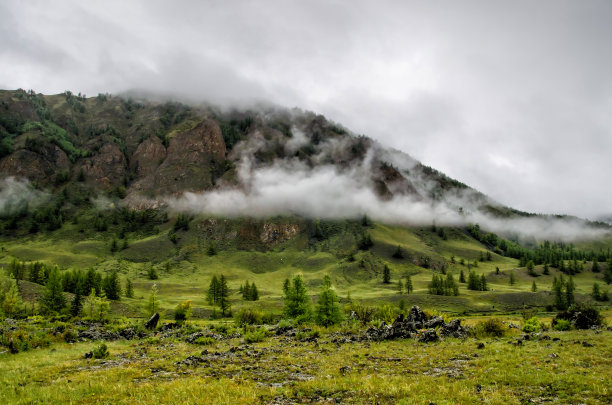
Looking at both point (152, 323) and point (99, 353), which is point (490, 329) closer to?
point (99, 353)

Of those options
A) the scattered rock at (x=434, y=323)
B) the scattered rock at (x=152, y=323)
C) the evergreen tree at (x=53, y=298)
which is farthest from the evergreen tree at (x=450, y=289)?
the evergreen tree at (x=53, y=298)

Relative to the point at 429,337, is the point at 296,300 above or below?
below

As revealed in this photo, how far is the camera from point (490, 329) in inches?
1316

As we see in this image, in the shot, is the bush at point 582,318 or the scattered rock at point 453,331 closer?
the scattered rock at point 453,331

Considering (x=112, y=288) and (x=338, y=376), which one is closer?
(x=338, y=376)

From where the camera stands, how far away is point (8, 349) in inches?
1116

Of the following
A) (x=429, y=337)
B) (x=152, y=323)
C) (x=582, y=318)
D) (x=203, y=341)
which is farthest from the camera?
(x=152, y=323)

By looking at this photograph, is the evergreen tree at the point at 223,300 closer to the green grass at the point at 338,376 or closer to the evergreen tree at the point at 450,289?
the green grass at the point at 338,376

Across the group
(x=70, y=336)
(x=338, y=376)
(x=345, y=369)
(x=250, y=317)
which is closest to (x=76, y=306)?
(x=250, y=317)

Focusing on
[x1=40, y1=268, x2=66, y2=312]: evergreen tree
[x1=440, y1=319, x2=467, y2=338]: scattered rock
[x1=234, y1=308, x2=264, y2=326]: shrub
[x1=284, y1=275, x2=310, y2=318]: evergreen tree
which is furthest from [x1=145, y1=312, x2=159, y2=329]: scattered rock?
[x1=40, y1=268, x2=66, y2=312]: evergreen tree

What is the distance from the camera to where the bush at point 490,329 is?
3288 cm

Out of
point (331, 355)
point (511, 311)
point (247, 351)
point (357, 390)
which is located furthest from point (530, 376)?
point (511, 311)

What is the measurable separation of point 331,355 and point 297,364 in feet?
12.9

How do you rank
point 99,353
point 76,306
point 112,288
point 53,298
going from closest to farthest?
point 99,353 → point 53,298 → point 76,306 → point 112,288
